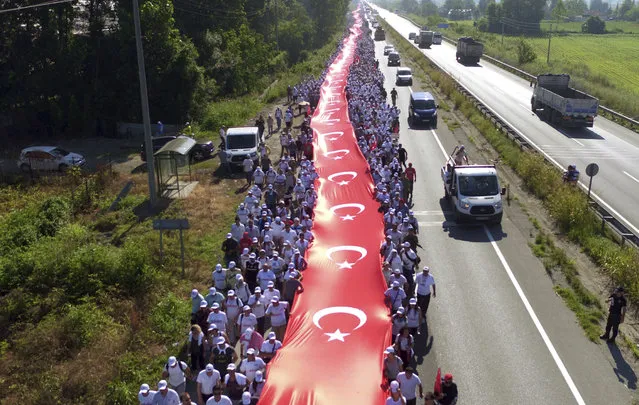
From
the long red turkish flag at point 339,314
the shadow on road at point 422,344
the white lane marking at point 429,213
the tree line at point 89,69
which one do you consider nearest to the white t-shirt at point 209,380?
the long red turkish flag at point 339,314

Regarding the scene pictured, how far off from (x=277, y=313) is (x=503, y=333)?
19.7ft

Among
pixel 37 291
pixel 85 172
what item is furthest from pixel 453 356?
pixel 85 172

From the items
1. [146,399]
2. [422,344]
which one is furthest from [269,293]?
[146,399]

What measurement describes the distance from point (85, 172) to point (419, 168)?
707 inches

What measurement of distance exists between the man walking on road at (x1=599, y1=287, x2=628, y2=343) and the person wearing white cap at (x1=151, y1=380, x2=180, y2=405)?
10.6 metres

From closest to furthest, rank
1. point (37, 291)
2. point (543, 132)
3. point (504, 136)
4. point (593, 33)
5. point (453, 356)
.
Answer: point (453, 356)
point (37, 291)
point (504, 136)
point (543, 132)
point (593, 33)

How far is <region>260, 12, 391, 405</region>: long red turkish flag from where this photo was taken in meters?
11.7

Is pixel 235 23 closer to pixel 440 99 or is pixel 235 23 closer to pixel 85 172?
pixel 440 99

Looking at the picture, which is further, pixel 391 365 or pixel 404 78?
pixel 404 78

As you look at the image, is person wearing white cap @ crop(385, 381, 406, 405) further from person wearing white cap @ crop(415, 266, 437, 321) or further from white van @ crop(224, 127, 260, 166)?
white van @ crop(224, 127, 260, 166)

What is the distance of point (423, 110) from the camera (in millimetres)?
41562

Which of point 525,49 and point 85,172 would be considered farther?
point 525,49

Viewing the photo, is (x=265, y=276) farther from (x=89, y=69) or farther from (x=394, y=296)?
(x=89, y=69)

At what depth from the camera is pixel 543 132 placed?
4047cm
